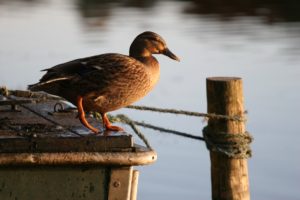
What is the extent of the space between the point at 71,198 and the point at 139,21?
19881 millimetres

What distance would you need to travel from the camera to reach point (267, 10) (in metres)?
Answer: 27.9

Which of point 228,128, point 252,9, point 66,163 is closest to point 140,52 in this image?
point 228,128

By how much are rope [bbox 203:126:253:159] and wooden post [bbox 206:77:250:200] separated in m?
0.03

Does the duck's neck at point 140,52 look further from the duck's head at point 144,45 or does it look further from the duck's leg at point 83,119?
the duck's leg at point 83,119

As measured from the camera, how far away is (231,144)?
22.1ft

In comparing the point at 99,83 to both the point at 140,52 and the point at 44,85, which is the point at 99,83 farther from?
the point at 140,52

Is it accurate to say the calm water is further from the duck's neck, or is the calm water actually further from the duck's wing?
the duck's wing

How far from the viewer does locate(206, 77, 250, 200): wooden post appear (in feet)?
22.0

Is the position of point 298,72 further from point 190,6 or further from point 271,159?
point 190,6

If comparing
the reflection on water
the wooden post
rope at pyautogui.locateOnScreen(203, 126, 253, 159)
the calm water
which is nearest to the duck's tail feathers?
the wooden post

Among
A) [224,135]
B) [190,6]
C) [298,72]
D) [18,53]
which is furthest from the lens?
[190,6]

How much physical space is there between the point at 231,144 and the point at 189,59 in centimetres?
1100

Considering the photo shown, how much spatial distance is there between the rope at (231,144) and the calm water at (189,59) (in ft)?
10.3

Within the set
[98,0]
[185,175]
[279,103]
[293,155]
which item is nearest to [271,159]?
[293,155]
